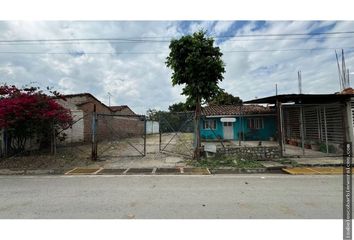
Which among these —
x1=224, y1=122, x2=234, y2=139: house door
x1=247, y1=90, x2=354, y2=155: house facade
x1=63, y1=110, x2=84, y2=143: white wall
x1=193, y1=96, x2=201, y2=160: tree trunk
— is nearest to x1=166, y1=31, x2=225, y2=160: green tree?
x1=193, y1=96, x2=201, y2=160: tree trunk

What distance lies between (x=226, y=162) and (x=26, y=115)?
29.3 ft

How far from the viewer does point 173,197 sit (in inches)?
230

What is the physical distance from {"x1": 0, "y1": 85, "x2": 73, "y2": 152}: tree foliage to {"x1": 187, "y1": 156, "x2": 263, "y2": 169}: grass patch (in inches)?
268

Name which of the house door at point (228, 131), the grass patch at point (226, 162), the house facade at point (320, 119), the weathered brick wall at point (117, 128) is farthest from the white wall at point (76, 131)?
the house door at point (228, 131)

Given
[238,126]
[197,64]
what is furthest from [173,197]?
[238,126]

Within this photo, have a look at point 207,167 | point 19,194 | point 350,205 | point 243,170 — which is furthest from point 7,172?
point 350,205

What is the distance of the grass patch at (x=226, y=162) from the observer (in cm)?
1038

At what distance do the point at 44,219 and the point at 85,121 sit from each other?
50.5 ft

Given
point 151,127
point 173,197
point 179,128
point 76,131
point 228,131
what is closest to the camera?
point 173,197

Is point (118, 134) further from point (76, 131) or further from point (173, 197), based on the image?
point (173, 197)

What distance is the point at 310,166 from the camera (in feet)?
33.9

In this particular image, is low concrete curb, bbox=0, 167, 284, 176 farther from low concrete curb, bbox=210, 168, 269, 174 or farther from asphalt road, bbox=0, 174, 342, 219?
asphalt road, bbox=0, 174, 342, 219

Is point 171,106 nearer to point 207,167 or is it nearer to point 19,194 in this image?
point 207,167

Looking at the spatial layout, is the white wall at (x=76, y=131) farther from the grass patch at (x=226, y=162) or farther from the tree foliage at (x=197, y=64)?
the grass patch at (x=226, y=162)
